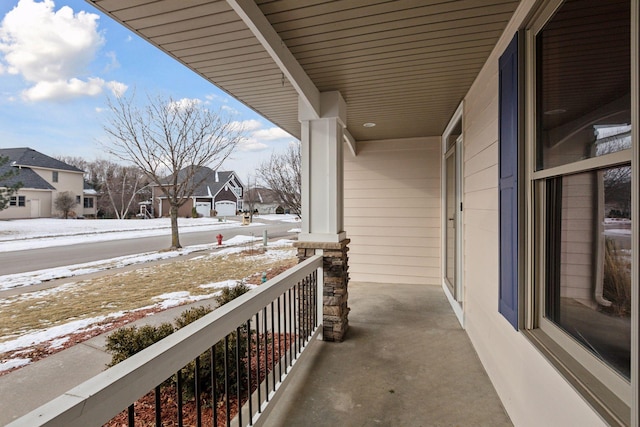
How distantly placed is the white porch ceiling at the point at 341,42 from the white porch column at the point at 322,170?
22 cm

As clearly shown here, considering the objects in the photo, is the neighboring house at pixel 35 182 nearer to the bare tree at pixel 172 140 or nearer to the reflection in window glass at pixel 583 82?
the bare tree at pixel 172 140

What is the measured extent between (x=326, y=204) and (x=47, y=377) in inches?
98.4

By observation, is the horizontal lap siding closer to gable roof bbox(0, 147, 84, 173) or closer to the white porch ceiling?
the white porch ceiling

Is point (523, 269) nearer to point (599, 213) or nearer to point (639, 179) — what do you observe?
point (599, 213)

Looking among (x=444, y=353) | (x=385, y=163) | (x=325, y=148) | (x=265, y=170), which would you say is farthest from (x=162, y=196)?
(x=444, y=353)

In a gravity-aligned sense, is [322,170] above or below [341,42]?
below

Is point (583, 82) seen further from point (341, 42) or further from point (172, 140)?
point (172, 140)

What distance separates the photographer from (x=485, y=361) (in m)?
2.33

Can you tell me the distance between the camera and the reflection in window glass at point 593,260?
36.3 inches

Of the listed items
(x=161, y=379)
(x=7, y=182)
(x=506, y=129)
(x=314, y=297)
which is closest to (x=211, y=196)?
(x=7, y=182)

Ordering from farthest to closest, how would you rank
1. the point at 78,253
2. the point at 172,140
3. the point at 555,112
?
the point at 172,140 → the point at 78,253 → the point at 555,112

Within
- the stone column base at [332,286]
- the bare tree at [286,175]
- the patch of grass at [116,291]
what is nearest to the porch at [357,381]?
the stone column base at [332,286]

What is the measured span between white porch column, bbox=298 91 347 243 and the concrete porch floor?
1.05 m

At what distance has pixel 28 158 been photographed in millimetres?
5062
